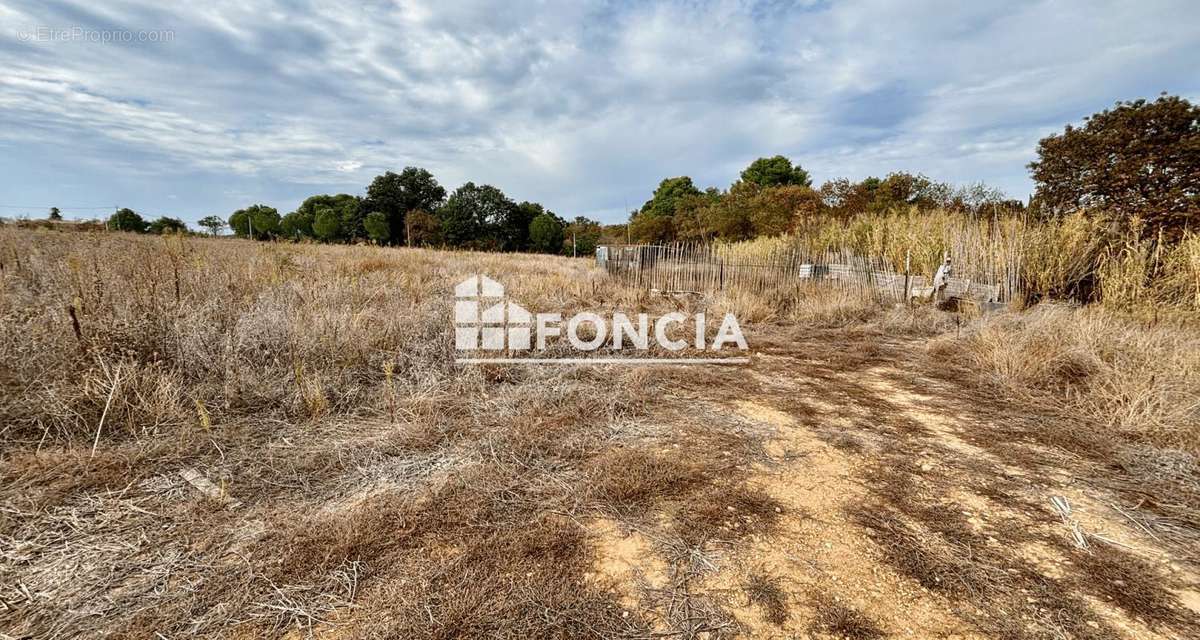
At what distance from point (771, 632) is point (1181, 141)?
12.3 m

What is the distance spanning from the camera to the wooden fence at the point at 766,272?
25.8 feet

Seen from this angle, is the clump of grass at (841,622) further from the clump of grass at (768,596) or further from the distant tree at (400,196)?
the distant tree at (400,196)

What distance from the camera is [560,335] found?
5.41 m

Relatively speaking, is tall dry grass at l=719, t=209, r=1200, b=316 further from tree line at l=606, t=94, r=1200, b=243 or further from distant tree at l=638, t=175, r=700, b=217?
distant tree at l=638, t=175, r=700, b=217

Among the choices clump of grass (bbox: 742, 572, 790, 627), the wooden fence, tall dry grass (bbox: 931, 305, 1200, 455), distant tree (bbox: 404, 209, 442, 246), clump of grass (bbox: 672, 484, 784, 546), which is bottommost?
clump of grass (bbox: 742, 572, 790, 627)

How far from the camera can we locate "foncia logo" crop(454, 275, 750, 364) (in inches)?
178

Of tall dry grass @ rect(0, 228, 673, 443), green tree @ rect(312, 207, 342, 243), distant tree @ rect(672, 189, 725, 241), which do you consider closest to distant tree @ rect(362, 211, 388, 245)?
green tree @ rect(312, 207, 342, 243)

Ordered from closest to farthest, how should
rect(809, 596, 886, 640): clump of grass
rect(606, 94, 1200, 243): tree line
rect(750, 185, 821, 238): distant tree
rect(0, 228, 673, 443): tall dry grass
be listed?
rect(809, 596, 886, 640): clump of grass → rect(0, 228, 673, 443): tall dry grass → rect(606, 94, 1200, 243): tree line → rect(750, 185, 821, 238): distant tree

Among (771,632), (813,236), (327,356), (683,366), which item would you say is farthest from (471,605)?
(813,236)

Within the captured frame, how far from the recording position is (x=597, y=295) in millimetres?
9477

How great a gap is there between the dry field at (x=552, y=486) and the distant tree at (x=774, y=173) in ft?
99.6

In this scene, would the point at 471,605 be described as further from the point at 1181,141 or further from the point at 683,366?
the point at 1181,141

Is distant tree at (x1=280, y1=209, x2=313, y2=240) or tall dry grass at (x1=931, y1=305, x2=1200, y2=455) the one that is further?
distant tree at (x1=280, y1=209, x2=313, y2=240)

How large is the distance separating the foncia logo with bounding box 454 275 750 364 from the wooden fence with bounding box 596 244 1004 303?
3.32m
